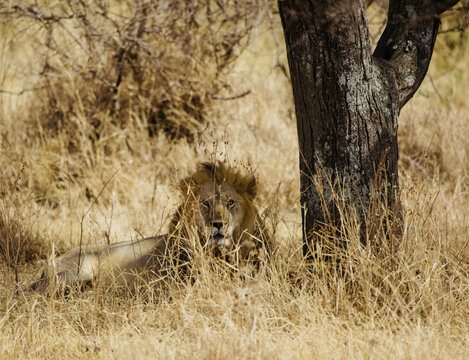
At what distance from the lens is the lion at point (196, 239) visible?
13.1 ft

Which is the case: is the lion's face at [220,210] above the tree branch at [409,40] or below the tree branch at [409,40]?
below

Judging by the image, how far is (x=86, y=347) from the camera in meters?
3.26

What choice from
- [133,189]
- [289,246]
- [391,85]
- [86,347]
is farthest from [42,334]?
[133,189]

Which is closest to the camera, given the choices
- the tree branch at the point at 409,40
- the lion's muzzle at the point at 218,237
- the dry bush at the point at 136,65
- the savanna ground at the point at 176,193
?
the savanna ground at the point at 176,193

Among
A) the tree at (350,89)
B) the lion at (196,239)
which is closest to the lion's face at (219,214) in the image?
the lion at (196,239)

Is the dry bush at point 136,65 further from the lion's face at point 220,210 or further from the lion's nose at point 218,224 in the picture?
the lion's nose at point 218,224

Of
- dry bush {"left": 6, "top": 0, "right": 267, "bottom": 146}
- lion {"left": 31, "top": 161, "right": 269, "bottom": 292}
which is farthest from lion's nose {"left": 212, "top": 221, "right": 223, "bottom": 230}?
dry bush {"left": 6, "top": 0, "right": 267, "bottom": 146}

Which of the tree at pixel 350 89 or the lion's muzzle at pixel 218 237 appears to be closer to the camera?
the tree at pixel 350 89

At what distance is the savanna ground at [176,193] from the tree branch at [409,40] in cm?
A: 27

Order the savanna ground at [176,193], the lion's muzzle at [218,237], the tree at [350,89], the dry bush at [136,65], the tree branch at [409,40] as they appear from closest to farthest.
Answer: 1. the savanna ground at [176,193]
2. the tree at [350,89]
3. the tree branch at [409,40]
4. the lion's muzzle at [218,237]
5. the dry bush at [136,65]

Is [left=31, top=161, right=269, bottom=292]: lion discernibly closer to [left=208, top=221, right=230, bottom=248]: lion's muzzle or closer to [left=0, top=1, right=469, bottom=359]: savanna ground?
[left=208, top=221, right=230, bottom=248]: lion's muzzle

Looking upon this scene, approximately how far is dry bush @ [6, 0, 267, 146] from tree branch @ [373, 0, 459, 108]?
10.7 ft

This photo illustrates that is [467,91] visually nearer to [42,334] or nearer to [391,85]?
[391,85]

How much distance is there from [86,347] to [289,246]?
1632 mm
